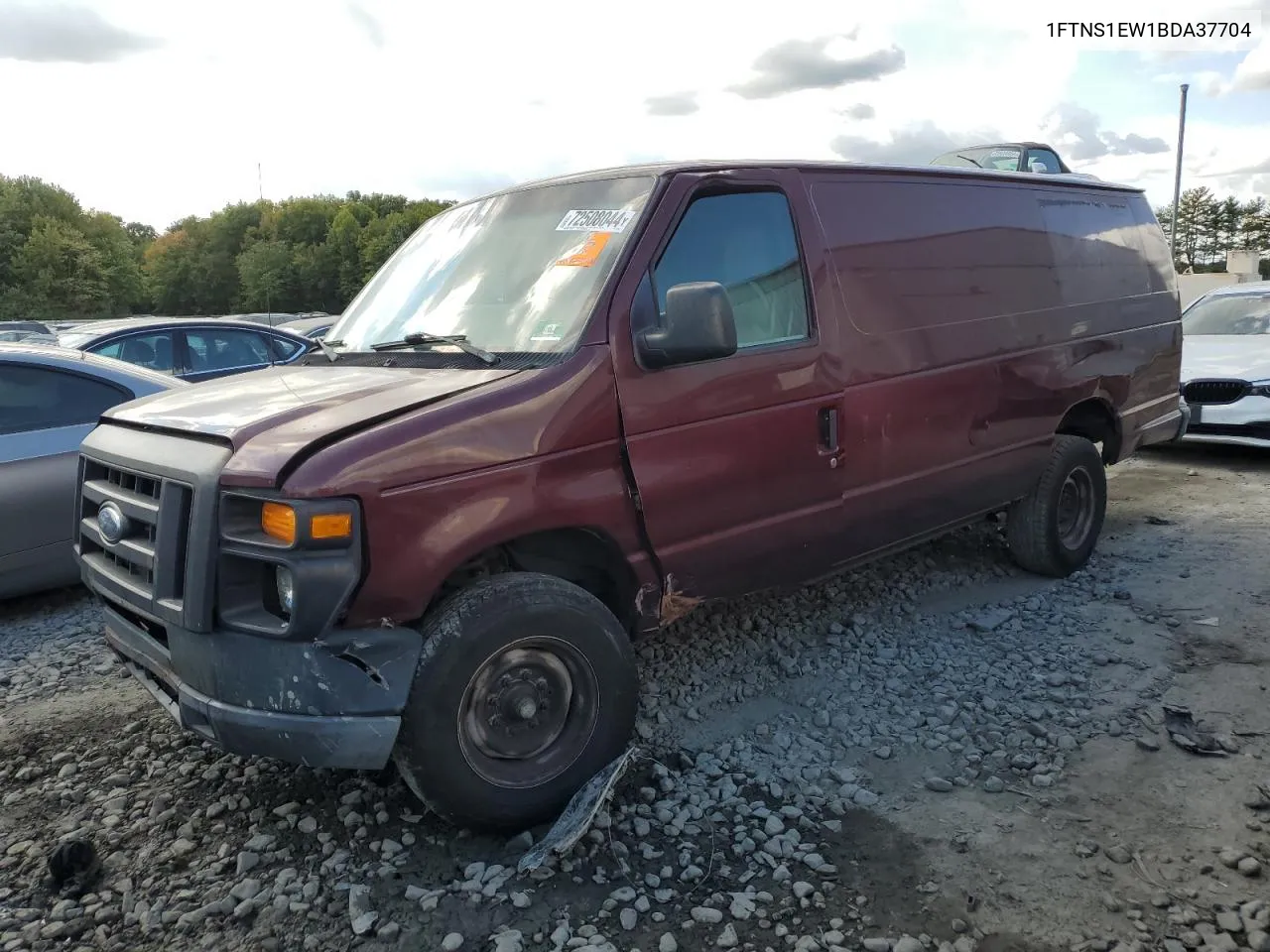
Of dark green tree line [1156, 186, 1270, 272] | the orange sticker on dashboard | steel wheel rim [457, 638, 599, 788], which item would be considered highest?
dark green tree line [1156, 186, 1270, 272]

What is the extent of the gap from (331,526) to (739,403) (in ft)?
5.31

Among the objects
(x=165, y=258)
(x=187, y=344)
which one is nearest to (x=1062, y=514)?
(x=187, y=344)

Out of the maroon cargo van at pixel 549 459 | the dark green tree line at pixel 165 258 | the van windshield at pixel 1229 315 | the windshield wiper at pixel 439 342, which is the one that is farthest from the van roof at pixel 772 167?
the dark green tree line at pixel 165 258

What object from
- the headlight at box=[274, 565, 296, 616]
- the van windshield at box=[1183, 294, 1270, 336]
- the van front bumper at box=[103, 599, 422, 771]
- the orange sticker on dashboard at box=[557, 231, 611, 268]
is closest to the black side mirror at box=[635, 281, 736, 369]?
the orange sticker on dashboard at box=[557, 231, 611, 268]

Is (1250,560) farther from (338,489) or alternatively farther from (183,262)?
(183,262)

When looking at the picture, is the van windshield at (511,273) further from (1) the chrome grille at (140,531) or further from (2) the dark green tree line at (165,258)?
(2) the dark green tree line at (165,258)

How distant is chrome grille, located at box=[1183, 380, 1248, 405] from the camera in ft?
27.7

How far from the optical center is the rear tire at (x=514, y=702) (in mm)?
2939

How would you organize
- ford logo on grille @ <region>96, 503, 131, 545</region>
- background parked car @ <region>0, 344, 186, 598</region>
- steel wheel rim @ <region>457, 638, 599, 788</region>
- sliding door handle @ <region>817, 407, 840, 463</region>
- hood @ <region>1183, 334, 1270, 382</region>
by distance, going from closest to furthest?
steel wheel rim @ <region>457, 638, 599, 788</region> → ford logo on grille @ <region>96, 503, 131, 545</region> → sliding door handle @ <region>817, 407, 840, 463</region> → background parked car @ <region>0, 344, 186, 598</region> → hood @ <region>1183, 334, 1270, 382</region>

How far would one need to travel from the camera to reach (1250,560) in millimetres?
5785

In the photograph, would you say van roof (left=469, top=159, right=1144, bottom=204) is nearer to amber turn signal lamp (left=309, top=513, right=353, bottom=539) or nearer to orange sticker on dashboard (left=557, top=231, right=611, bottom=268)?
orange sticker on dashboard (left=557, top=231, right=611, bottom=268)

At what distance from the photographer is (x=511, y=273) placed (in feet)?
12.3

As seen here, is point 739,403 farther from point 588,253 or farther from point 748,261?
point 588,253

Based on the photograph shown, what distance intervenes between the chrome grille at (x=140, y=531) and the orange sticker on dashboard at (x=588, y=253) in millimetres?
1534
